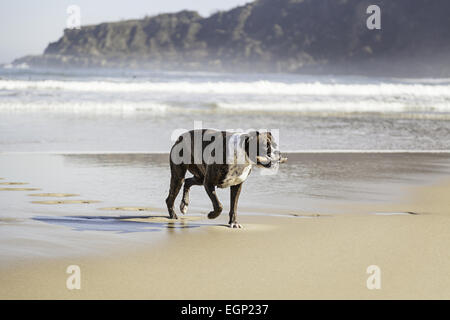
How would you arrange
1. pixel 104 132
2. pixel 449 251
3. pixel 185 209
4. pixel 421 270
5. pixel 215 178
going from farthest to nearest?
pixel 104 132
pixel 185 209
pixel 215 178
pixel 449 251
pixel 421 270

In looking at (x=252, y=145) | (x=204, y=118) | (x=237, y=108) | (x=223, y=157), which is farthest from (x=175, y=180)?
(x=237, y=108)

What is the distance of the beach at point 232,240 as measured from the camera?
4328 millimetres

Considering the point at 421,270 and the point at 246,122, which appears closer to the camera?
the point at 421,270

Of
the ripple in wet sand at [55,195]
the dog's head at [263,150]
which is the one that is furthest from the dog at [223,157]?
the ripple in wet sand at [55,195]

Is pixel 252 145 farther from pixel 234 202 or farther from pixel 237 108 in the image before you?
pixel 237 108

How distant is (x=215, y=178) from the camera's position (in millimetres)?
5863

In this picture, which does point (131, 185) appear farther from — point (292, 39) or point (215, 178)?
point (292, 39)

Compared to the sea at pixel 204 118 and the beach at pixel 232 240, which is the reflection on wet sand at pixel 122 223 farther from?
the sea at pixel 204 118

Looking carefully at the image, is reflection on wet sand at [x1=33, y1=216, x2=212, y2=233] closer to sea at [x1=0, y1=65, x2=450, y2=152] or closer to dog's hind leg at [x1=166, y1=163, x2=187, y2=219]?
dog's hind leg at [x1=166, y1=163, x2=187, y2=219]

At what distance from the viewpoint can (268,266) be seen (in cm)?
481

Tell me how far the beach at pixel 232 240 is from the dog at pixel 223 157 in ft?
1.31

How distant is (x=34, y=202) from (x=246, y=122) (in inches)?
410

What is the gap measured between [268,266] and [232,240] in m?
0.84
